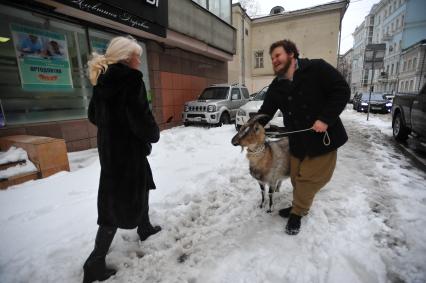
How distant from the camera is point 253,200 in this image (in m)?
3.64

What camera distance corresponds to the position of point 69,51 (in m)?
6.82

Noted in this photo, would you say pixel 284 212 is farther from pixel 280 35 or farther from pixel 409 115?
pixel 280 35

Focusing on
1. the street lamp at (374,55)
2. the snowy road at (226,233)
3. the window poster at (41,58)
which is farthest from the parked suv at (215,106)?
the street lamp at (374,55)

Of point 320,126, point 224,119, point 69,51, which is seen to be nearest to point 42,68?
point 69,51

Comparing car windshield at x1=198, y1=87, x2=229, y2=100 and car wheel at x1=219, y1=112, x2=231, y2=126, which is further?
car windshield at x1=198, y1=87, x2=229, y2=100

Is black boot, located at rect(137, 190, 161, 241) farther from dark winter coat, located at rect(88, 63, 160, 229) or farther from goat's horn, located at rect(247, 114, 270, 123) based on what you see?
goat's horn, located at rect(247, 114, 270, 123)

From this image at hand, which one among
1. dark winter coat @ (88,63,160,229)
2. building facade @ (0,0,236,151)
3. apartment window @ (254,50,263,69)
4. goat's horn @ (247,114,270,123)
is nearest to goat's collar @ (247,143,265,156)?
goat's horn @ (247,114,270,123)

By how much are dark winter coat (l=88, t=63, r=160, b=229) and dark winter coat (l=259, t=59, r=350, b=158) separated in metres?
1.56

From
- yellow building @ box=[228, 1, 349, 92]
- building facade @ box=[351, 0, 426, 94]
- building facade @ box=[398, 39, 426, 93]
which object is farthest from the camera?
building facade @ box=[351, 0, 426, 94]

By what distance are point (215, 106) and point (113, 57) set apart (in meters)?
8.38

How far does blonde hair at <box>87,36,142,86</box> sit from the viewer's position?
195 cm

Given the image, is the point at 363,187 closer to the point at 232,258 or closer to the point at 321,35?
the point at 232,258

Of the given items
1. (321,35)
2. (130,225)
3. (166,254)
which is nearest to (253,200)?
(166,254)

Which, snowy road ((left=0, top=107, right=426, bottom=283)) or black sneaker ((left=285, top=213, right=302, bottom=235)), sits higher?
black sneaker ((left=285, top=213, right=302, bottom=235))
